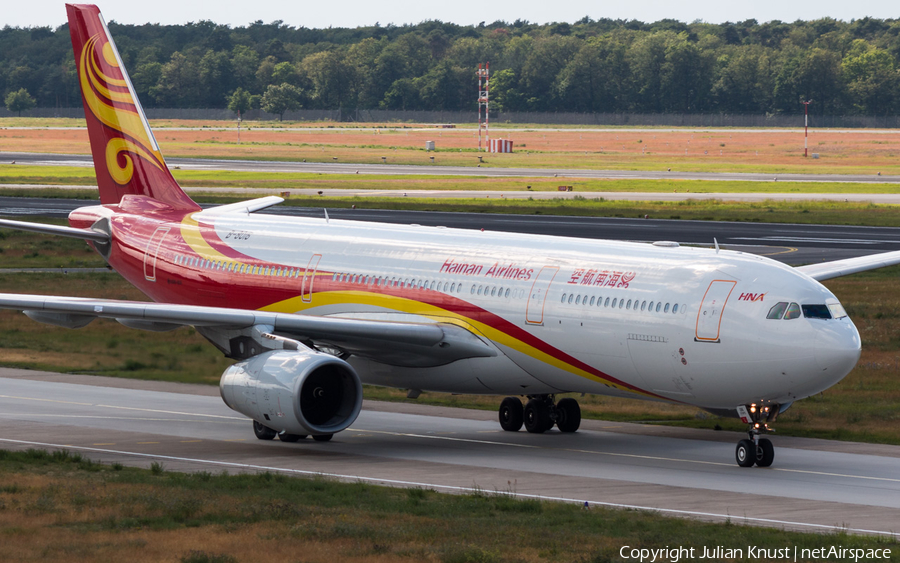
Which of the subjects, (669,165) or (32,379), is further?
(669,165)

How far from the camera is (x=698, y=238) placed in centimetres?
6831

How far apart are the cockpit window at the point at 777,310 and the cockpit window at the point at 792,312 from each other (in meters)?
0.09

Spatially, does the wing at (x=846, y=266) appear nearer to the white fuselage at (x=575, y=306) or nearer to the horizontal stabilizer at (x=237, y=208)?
the white fuselage at (x=575, y=306)

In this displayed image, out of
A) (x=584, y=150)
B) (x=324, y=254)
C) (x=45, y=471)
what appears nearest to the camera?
(x=45, y=471)

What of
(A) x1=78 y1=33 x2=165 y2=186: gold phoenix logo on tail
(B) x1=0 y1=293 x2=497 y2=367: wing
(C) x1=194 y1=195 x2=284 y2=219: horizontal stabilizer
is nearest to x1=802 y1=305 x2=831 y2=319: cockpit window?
(B) x1=0 y1=293 x2=497 y2=367: wing

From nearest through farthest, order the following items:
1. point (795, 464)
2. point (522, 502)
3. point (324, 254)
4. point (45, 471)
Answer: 1. point (522, 502)
2. point (45, 471)
3. point (795, 464)
4. point (324, 254)

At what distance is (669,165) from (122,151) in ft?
368

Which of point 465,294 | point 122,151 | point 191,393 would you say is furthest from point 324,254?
point 122,151

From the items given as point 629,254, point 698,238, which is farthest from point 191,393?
point 698,238

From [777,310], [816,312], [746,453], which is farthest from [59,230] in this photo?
[816,312]

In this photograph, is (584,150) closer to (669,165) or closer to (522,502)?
(669,165)

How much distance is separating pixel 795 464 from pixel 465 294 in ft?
26.1

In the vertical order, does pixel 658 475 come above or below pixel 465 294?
below

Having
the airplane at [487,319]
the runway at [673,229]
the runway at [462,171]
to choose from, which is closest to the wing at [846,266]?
the airplane at [487,319]
